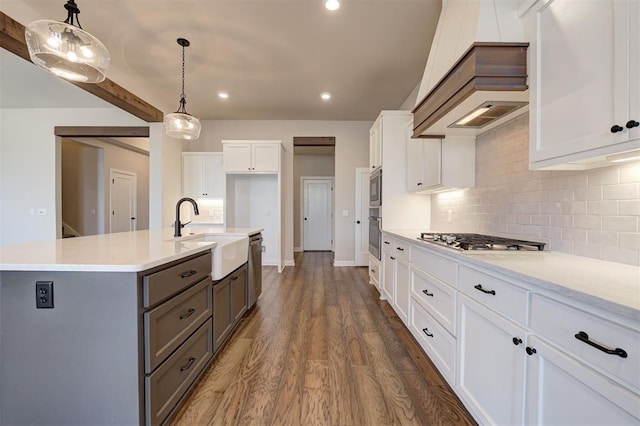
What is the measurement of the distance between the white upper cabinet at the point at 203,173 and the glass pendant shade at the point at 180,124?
2.14m

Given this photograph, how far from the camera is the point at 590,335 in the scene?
2.65 feet

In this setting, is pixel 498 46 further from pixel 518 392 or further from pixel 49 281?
pixel 49 281

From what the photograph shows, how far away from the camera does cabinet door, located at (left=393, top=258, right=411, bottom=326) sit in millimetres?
2479

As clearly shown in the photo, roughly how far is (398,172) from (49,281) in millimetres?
3206

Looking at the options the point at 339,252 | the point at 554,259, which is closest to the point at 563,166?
the point at 554,259

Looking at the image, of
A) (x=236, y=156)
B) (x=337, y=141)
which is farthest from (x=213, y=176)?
(x=337, y=141)

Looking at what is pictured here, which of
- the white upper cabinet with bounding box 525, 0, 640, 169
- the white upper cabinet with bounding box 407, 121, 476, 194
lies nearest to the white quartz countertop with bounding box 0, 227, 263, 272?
the white upper cabinet with bounding box 525, 0, 640, 169

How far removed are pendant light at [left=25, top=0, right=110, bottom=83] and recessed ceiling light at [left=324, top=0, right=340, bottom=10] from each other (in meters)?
1.76

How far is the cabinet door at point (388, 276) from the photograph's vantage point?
297 cm

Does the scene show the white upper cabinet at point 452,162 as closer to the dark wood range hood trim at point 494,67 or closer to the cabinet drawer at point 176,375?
the dark wood range hood trim at point 494,67

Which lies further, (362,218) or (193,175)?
(362,218)

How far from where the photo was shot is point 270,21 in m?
2.65

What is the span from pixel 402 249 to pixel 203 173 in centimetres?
425

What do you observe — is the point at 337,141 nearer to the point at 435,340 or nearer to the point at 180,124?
the point at 180,124
